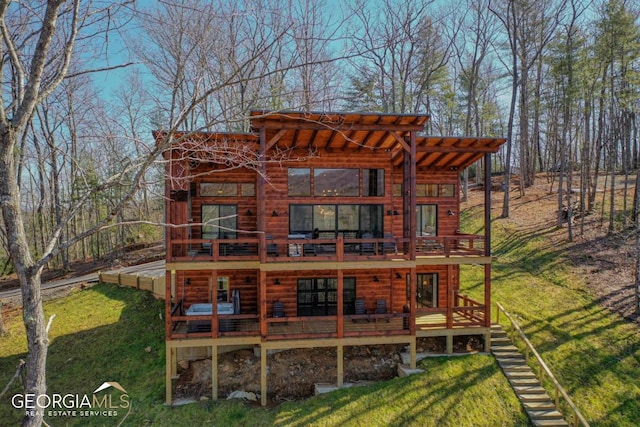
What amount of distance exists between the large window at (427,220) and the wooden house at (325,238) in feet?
2.30

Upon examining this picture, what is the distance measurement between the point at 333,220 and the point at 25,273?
28.8 feet

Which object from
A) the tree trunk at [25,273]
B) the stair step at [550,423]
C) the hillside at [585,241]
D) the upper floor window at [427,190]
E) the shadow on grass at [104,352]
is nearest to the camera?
the tree trunk at [25,273]

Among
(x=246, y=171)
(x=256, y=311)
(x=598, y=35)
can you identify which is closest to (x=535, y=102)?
(x=598, y=35)

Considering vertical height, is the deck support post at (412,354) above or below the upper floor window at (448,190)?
below

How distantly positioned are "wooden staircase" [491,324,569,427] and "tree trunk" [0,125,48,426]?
33.7 feet

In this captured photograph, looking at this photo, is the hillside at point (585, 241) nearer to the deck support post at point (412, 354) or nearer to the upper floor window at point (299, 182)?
the deck support post at point (412, 354)

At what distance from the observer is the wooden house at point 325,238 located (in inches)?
408

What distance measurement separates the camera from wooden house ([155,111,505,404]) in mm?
10352

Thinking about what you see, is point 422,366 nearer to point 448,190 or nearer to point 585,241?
point 448,190

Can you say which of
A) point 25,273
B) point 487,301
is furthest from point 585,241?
point 25,273

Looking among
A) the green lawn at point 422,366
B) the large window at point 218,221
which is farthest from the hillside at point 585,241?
the large window at point 218,221

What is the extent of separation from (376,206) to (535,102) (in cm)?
2081

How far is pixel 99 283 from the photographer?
19.5 meters

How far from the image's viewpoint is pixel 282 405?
934 centimetres
